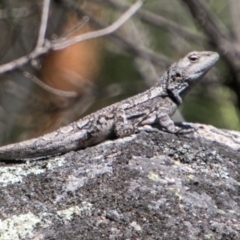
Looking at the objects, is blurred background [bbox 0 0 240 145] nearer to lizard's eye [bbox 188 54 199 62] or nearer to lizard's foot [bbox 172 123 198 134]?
lizard's eye [bbox 188 54 199 62]

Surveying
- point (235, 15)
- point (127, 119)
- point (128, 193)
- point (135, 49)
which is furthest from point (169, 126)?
point (235, 15)

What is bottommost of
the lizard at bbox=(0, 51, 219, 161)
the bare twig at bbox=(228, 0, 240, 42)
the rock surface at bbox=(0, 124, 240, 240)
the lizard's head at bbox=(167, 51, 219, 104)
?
the rock surface at bbox=(0, 124, 240, 240)

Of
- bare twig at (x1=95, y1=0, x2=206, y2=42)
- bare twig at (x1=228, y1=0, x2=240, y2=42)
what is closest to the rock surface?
bare twig at (x1=95, y1=0, x2=206, y2=42)

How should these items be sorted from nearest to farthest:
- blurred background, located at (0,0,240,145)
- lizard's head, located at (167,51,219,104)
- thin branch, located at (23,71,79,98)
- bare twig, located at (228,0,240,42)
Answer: lizard's head, located at (167,51,219,104) < thin branch, located at (23,71,79,98) < blurred background, located at (0,0,240,145) < bare twig, located at (228,0,240,42)

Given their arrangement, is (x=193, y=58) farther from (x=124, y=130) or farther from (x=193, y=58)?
(x=124, y=130)

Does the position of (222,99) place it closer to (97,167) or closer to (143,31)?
(143,31)

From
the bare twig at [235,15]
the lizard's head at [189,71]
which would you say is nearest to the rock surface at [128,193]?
the lizard's head at [189,71]
